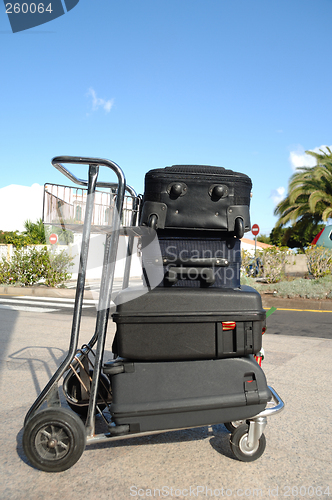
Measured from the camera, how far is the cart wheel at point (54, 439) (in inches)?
83.8

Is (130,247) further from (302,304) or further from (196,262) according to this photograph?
(302,304)

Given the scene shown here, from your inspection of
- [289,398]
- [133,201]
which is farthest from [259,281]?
[133,201]

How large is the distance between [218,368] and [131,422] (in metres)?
0.52

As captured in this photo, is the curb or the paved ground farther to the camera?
the curb

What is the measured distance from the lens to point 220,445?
8.28 ft

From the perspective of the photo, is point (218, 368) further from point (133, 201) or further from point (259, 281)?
point (259, 281)

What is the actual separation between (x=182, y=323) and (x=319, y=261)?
1060 centimetres

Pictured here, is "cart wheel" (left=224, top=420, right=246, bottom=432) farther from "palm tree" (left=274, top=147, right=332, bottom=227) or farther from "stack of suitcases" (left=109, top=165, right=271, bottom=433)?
"palm tree" (left=274, top=147, right=332, bottom=227)

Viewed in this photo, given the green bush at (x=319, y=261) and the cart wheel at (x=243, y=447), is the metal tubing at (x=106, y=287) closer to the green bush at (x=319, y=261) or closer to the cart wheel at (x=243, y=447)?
the cart wheel at (x=243, y=447)

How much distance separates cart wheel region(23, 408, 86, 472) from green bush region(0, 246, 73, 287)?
11.4 m

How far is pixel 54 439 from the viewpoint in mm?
2152

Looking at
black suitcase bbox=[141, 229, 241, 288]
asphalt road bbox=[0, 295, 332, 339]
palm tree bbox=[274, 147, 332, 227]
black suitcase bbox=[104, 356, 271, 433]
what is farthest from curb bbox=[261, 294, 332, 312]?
palm tree bbox=[274, 147, 332, 227]

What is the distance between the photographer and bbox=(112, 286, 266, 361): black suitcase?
84.2 inches

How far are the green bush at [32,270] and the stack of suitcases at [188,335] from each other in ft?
37.7
